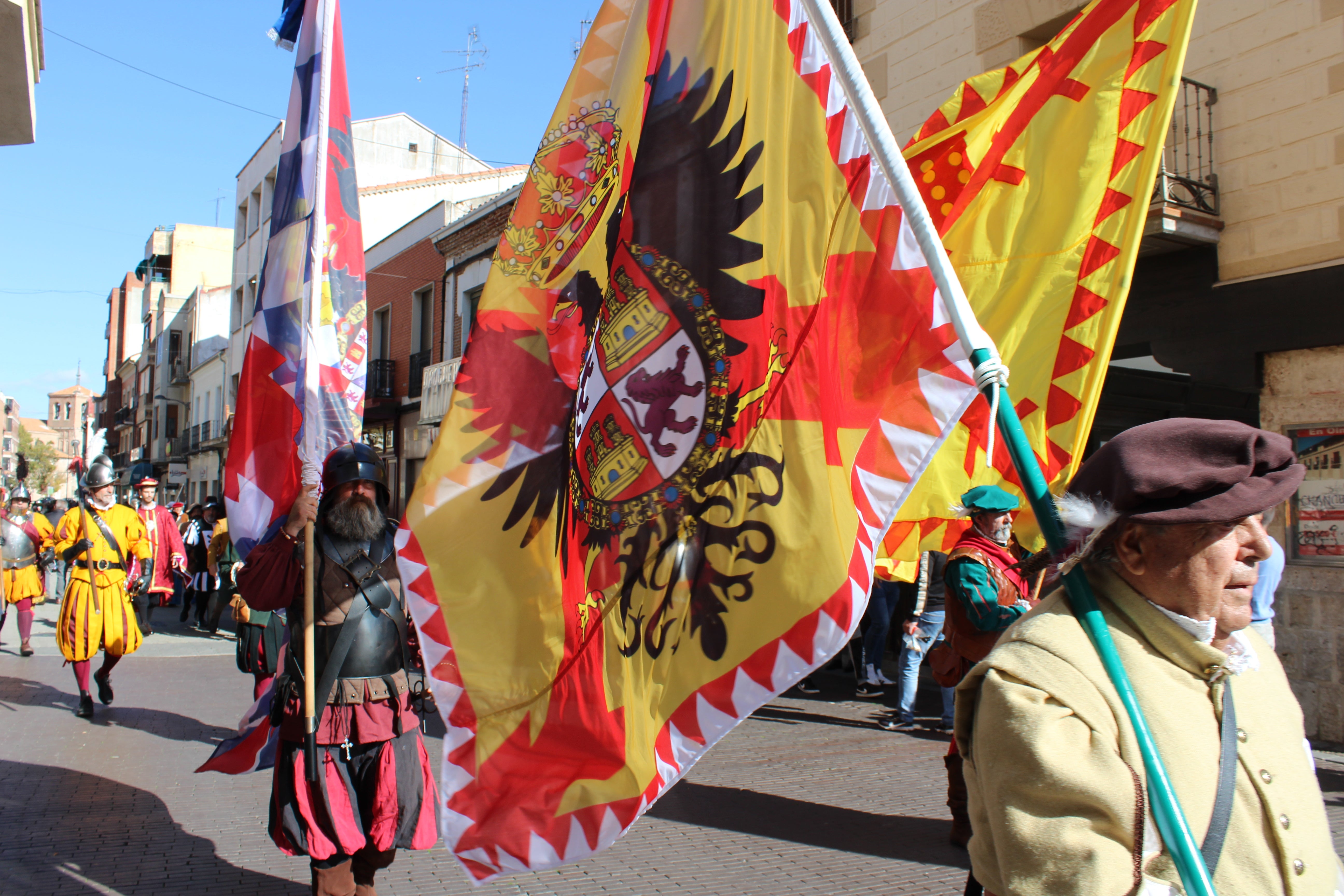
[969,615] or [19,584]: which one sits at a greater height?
[969,615]

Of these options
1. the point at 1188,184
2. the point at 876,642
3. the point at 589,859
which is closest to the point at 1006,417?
the point at 589,859

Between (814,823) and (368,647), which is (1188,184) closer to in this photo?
(814,823)

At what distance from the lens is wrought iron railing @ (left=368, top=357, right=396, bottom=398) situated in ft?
77.4

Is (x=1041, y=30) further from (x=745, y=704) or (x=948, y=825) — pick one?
(x=745, y=704)

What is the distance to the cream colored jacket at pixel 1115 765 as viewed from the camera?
55.4 inches

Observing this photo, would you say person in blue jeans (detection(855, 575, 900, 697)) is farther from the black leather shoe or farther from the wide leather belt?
the wide leather belt

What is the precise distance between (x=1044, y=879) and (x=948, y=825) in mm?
4173

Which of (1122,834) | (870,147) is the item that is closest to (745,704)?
(1122,834)

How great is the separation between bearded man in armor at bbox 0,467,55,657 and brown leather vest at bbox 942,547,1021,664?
1034 cm

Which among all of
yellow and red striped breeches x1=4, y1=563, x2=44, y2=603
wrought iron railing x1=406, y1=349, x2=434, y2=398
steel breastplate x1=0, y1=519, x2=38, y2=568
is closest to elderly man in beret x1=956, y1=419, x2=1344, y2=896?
yellow and red striped breeches x1=4, y1=563, x2=44, y2=603

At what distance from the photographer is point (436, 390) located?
20.6 m

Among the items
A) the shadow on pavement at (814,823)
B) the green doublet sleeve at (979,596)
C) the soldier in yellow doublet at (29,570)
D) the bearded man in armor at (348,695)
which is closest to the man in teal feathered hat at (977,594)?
the green doublet sleeve at (979,596)

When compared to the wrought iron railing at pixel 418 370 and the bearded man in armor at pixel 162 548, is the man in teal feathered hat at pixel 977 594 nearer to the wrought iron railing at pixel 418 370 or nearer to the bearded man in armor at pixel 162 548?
the bearded man in armor at pixel 162 548

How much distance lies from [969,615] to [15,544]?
12164mm
